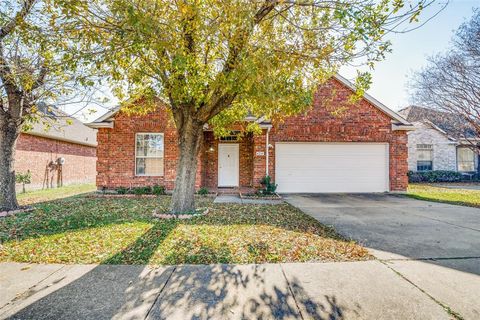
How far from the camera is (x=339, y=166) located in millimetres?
12344

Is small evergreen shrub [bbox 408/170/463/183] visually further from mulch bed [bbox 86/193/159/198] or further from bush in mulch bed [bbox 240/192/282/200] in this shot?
mulch bed [bbox 86/193/159/198]

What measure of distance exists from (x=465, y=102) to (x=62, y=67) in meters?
17.0

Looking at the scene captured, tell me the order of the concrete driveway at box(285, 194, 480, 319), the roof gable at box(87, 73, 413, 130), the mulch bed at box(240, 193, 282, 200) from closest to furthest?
the concrete driveway at box(285, 194, 480, 319) → the mulch bed at box(240, 193, 282, 200) → the roof gable at box(87, 73, 413, 130)

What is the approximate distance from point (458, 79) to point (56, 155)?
75.0 feet

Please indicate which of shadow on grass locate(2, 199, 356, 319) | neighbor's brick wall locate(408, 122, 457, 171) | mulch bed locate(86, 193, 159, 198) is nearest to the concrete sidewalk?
shadow on grass locate(2, 199, 356, 319)

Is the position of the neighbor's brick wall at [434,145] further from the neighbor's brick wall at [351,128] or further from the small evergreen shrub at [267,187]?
the small evergreen shrub at [267,187]

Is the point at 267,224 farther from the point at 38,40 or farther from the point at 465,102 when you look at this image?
the point at 465,102

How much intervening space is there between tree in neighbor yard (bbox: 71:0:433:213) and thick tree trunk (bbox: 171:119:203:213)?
0.03m

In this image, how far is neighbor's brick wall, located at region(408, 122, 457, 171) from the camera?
63.2 ft

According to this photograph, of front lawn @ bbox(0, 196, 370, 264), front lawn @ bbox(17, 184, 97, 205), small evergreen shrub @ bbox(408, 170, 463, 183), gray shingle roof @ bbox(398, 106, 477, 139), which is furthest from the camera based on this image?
small evergreen shrub @ bbox(408, 170, 463, 183)

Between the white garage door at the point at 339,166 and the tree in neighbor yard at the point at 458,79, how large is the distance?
4603mm

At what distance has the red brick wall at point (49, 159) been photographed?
1313 centimetres

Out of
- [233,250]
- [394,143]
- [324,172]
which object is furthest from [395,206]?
[233,250]

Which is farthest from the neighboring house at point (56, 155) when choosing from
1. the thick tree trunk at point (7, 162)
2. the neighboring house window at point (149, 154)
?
the thick tree trunk at point (7, 162)
